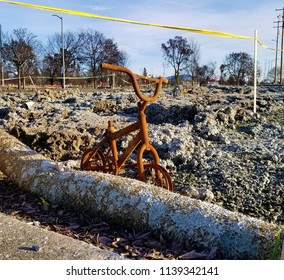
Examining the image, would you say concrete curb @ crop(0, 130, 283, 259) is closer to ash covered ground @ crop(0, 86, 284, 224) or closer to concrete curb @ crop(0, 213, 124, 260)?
concrete curb @ crop(0, 213, 124, 260)

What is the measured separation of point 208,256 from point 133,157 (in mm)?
3262

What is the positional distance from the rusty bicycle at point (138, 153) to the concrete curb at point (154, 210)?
1.59 ft

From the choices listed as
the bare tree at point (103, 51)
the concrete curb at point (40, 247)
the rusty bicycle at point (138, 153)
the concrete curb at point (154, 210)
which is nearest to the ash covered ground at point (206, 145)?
the rusty bicycle at point (138, 153)

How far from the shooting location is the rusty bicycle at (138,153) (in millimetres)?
3832

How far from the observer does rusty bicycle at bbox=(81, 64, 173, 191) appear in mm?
3832

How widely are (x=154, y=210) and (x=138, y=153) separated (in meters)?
0.91

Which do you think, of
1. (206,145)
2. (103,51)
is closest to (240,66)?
(103,51)

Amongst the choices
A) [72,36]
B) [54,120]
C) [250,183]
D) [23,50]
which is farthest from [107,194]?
[72,36]

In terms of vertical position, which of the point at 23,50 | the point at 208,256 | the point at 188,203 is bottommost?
the point at 208,256

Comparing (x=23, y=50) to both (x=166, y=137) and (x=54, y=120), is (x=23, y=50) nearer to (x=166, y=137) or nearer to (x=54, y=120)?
(x=54, y=120)

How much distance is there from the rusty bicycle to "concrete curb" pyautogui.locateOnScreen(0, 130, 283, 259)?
483 mm
